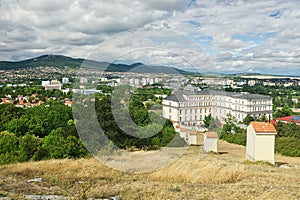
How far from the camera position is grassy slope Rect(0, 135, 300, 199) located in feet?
18.5

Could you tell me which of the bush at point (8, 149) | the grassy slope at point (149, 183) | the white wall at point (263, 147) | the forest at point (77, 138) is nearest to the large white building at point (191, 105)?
the forest at point (77, 138)

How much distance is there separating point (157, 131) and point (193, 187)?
7.14 metres

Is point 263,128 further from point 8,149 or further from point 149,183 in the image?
point 8,149

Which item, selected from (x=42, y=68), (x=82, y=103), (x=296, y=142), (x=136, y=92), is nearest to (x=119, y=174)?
(x=82, y=103)

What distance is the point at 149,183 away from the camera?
265 inches

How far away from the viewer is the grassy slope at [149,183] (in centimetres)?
563

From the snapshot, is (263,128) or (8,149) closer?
(8,149)

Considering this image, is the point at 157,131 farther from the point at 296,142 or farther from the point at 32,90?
the point at 32,90

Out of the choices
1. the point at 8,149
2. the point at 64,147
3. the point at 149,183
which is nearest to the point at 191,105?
the point at 64,147

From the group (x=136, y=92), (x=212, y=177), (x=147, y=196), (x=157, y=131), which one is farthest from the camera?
(x=136, y=92)

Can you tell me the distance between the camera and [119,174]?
25.7 ft

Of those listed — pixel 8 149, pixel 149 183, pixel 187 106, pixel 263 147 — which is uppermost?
pixel 187 106

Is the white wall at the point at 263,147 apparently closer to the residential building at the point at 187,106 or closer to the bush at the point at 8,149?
the residential building at the point at 187,106

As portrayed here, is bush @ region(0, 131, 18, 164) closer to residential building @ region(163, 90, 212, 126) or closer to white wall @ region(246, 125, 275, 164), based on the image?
residential building @ region(163, 90, 212, 126)
